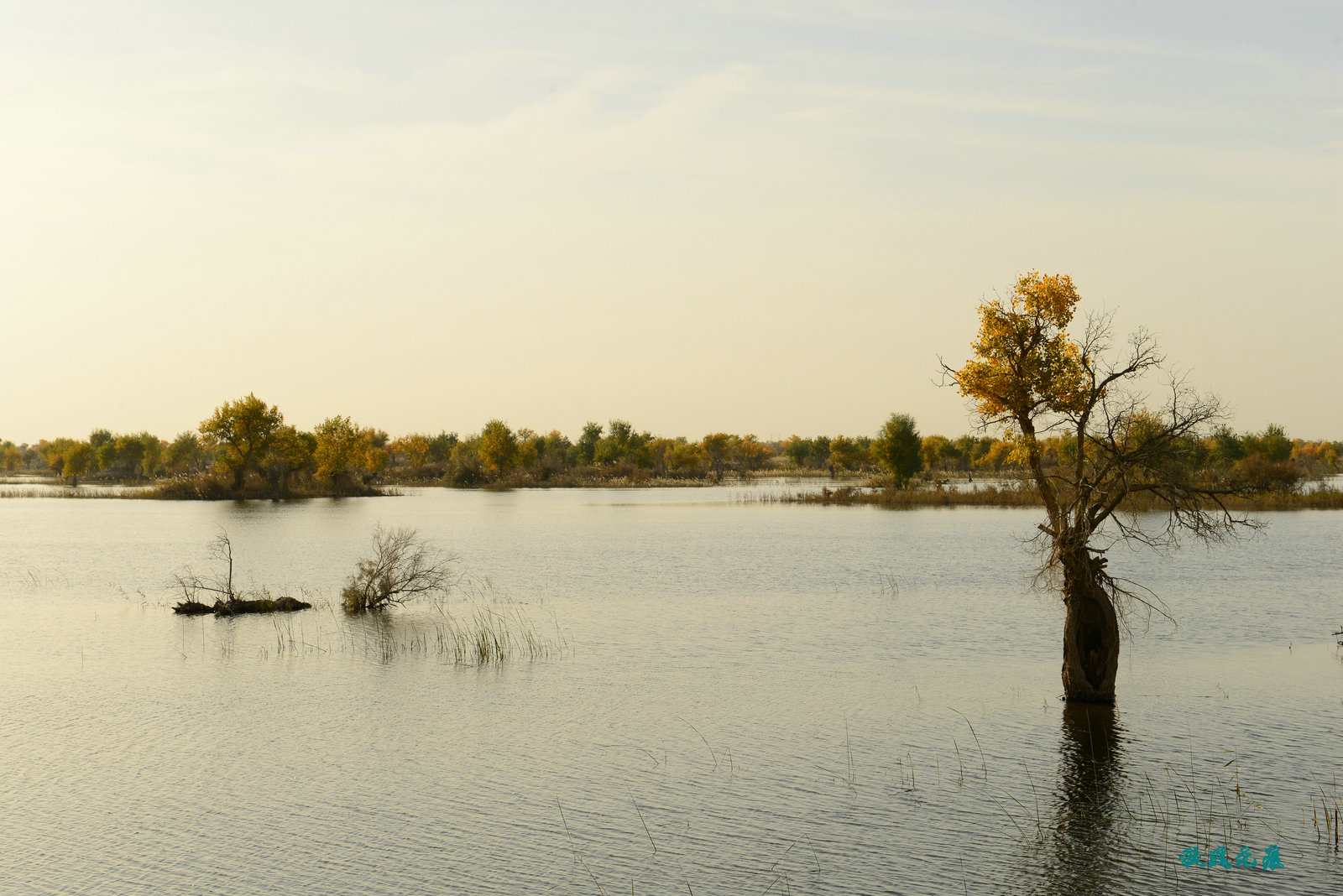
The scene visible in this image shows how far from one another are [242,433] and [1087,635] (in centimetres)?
10974

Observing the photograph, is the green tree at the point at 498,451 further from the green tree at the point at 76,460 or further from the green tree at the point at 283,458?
the green tree at the point at 76,460

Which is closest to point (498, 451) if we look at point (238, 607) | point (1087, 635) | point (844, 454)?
point (844, 454)

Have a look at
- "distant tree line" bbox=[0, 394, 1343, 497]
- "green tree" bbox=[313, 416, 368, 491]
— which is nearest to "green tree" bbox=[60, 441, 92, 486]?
"distant tree line" bbox=[0, 394, 1343, 497]

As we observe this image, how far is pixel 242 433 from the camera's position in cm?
11500

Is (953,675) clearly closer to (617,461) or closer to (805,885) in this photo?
(805,885)

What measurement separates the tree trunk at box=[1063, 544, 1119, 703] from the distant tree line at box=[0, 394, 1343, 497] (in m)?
51.7

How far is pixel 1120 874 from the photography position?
13.2 metres

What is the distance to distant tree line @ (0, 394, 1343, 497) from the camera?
371 feet

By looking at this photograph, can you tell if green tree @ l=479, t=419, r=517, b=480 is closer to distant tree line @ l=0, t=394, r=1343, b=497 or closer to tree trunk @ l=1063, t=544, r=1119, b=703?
distant tree line @ l=0, t=394, r=1343, b=497

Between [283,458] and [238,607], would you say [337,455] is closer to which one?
[283,458]

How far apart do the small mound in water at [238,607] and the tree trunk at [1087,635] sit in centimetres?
2588

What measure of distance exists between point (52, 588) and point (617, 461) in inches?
5331

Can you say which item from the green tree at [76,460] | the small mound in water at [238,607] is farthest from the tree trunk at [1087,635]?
the green tree at [76,460]

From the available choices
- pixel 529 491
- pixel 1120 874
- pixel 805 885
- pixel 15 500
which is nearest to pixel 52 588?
pixel 805 885
